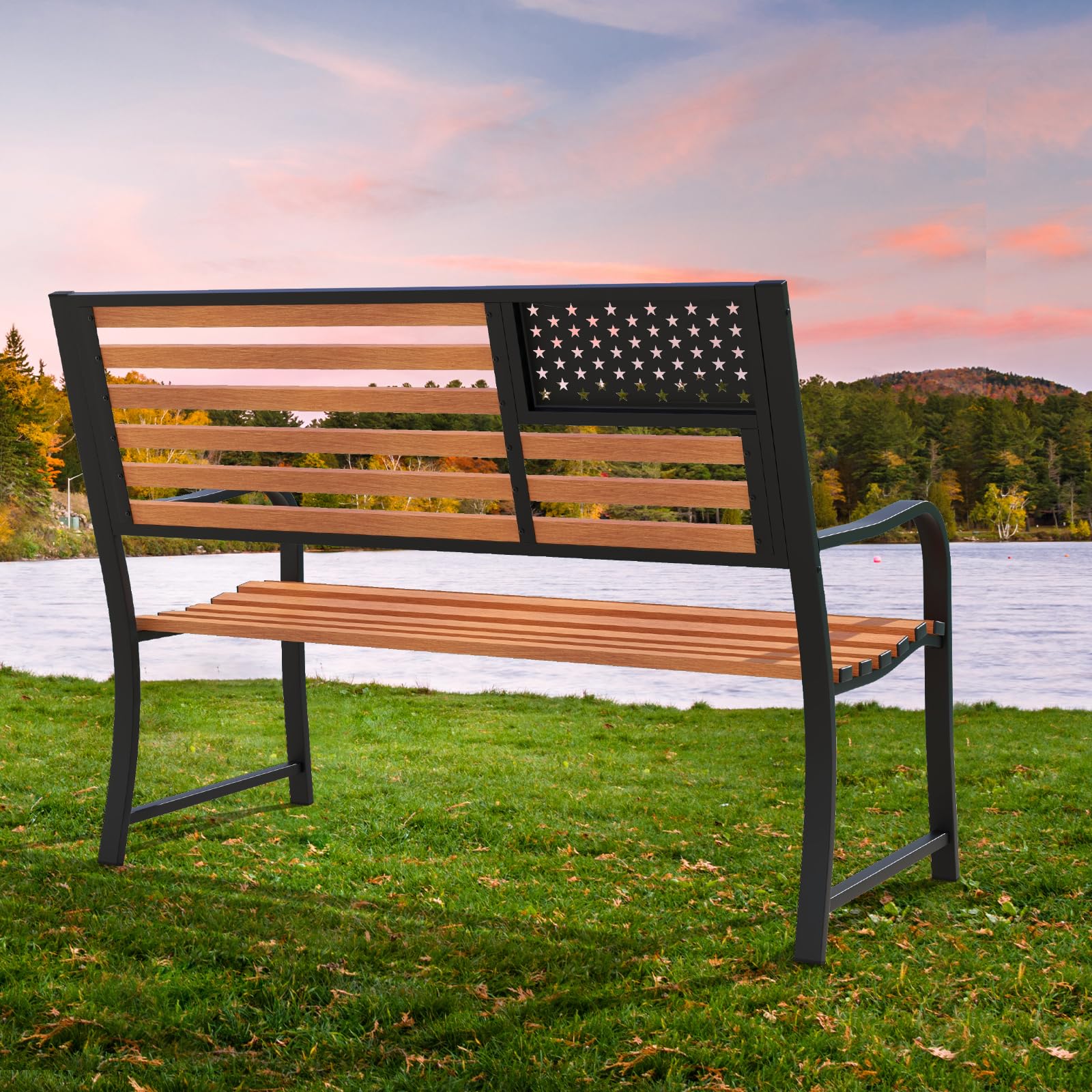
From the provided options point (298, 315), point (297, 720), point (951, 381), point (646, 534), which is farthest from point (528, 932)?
point (951, 381)

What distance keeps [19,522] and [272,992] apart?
22825 millimetres

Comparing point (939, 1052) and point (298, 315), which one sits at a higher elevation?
point (298, 315)

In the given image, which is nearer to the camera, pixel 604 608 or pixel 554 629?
pixel 554 629

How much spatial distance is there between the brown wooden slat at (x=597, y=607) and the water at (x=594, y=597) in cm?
386

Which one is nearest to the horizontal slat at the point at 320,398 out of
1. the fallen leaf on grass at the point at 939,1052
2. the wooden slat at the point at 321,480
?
the wooden slat at the point at 321,480

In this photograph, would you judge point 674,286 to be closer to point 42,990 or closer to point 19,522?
point 42,990

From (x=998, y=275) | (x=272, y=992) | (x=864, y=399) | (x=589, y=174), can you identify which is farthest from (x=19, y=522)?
(x=272, y=992)

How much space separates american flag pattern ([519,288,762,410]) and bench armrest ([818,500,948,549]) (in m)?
0.31

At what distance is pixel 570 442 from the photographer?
272cm

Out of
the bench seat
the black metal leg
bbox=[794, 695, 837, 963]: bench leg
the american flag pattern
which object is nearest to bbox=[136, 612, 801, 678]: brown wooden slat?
the bench seat

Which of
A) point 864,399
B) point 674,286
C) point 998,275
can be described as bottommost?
point 674,286

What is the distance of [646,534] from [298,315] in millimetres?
916

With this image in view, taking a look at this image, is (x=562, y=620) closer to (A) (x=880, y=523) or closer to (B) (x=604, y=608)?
(B) (x=604, y=608)

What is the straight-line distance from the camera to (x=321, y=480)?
9.93 feet
